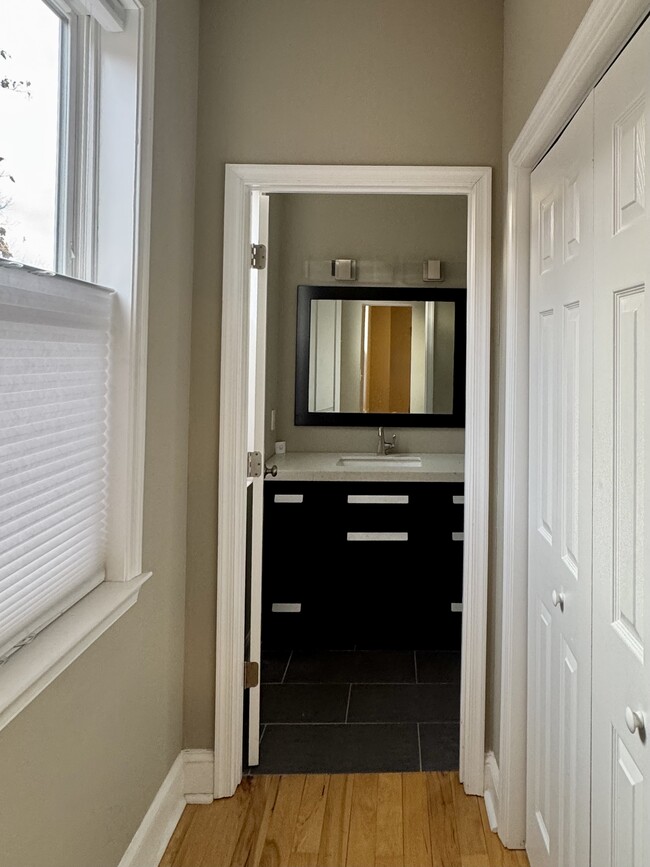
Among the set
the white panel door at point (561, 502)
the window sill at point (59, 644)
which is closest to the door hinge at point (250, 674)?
the window sill at point (59, 644)

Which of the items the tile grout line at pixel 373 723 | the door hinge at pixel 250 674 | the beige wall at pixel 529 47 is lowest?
the tile grout line at pixel 373 723

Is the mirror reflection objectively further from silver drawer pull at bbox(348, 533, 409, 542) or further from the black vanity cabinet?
silver drawer pull at bbox(348, 533, 409, 542)

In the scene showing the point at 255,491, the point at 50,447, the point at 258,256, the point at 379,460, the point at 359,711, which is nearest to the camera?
the point at 50,447

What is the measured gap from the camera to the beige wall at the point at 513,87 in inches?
61.9

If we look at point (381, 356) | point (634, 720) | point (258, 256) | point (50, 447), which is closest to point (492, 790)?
point (634, 720)

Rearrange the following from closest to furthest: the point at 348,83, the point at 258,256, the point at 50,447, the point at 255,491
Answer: the point at 50,447 < the point at 348,83 < the point at 258,256 < the point at 255,491

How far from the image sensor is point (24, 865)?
4.07 ft

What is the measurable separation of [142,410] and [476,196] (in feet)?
4.18

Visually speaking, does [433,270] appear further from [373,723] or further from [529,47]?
[373,723]

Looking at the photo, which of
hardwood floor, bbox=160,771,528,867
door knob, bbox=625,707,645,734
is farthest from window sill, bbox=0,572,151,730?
A: door knob, bbox=625,707,645,734

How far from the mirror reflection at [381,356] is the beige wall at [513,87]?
179 cm

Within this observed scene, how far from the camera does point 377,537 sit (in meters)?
3.48

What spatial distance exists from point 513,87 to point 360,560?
2.24 m

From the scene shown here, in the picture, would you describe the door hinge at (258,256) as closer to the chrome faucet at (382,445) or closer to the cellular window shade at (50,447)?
the cellular window shade at (50,447)
